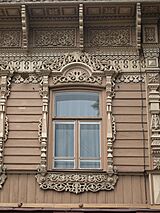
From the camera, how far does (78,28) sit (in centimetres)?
1043

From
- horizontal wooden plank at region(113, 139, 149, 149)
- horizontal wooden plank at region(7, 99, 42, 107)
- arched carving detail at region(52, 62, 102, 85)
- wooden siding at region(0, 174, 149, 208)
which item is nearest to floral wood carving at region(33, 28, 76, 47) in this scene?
arched carving detail at region(52, 62, 102, 85)

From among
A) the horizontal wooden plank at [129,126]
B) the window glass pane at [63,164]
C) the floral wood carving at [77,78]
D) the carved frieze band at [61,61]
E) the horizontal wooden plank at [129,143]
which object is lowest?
the window glass pane at [63,164]

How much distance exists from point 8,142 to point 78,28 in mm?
3190

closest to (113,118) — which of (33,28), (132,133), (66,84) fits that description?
(132,133)

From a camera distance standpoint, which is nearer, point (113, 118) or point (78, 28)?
point (113, 118)

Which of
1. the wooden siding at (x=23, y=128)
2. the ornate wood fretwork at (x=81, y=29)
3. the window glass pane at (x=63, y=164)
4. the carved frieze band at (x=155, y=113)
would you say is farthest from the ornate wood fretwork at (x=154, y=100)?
the wooden siding at (x=23, y=128)

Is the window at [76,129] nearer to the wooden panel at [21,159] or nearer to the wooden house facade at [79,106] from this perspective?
the wooden house facade at [79,106]

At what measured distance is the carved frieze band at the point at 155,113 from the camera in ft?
30.0

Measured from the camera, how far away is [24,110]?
975 cm

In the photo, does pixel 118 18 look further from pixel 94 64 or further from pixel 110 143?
pixel 110 143

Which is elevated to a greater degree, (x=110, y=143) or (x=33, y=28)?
(x=33, y=28)

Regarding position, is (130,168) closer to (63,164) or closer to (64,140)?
(63,164)

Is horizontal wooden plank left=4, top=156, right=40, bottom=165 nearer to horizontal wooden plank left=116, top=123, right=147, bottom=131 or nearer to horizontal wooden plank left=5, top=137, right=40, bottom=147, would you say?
horizontal wooden plank left=5, top=137, right=40, bottom=147

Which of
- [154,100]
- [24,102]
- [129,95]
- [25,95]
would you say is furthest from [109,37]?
[24,102]
